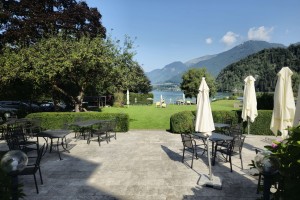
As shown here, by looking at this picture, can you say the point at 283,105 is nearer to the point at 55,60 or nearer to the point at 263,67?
the point at 55,60

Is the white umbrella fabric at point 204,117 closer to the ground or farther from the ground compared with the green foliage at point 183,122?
farther from the ground

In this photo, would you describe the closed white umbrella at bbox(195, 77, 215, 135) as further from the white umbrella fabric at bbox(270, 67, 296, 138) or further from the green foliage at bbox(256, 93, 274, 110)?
the green foliage at bbox(256, 93, 274, 110)

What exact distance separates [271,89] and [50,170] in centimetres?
11158

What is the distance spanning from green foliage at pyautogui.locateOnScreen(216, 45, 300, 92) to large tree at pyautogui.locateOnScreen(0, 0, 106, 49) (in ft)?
320

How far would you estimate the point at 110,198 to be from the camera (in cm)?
661

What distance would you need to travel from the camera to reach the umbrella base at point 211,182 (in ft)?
23.4

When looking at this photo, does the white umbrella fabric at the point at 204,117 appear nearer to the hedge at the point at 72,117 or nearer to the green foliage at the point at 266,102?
the hedge at the point at 72,117

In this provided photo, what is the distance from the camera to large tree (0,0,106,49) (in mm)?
22109

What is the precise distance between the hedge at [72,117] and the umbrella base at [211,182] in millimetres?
9219

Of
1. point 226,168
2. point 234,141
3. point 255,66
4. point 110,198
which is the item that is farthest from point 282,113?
point 255,66

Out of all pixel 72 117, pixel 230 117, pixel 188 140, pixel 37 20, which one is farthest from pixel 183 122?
pixel 37 20

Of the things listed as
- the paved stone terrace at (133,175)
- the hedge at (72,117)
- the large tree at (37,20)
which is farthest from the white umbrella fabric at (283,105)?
the large tree at (37,20)

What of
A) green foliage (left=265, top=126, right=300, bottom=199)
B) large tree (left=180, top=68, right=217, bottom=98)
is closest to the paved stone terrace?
green foliage (left=265, top=126, right=300, bottom=199)

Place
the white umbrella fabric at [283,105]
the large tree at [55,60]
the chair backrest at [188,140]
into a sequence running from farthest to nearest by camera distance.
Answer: the large tree at [55,60] < the chair backrest at [188,140] < the white umbrella fabric at [283,105]
